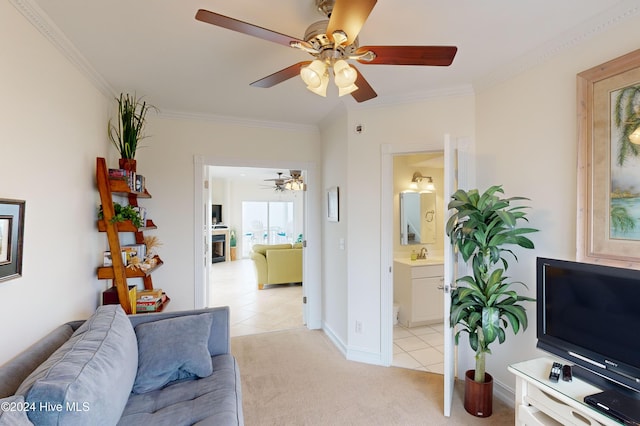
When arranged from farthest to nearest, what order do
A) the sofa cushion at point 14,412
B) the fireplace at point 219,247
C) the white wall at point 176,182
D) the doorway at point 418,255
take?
the fireplace at point 219,247
the doorway at point 418,255
the white wall at point 176,182
the sofa cushion at point 14,412

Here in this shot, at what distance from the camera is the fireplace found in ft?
30.0

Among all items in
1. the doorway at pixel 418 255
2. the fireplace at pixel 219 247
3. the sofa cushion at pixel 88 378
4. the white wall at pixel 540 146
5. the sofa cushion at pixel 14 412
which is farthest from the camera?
the fireplace at pixel 219 247

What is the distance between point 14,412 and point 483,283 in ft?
8.00

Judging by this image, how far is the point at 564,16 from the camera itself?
179 centimetres

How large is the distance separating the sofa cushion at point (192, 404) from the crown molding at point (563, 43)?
9.42 ft

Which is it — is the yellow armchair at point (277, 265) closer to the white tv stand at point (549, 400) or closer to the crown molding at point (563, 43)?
the crown molding at point (563, 43)

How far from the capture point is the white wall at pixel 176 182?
3361mm

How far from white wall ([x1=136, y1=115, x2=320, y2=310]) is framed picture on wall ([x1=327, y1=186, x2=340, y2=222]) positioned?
4.10ft

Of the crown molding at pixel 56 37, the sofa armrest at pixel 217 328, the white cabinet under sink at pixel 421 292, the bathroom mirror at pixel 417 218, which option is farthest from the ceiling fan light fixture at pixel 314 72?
the bathroom mirror at pixel 417 218

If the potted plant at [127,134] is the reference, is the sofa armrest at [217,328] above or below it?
below

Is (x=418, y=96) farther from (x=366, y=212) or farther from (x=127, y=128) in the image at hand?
(x=127, y=128)

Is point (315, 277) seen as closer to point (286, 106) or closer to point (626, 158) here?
point (286, 106)

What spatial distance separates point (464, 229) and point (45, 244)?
8.73 ft

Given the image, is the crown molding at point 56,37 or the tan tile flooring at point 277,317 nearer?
the crown molding at point 56,37
